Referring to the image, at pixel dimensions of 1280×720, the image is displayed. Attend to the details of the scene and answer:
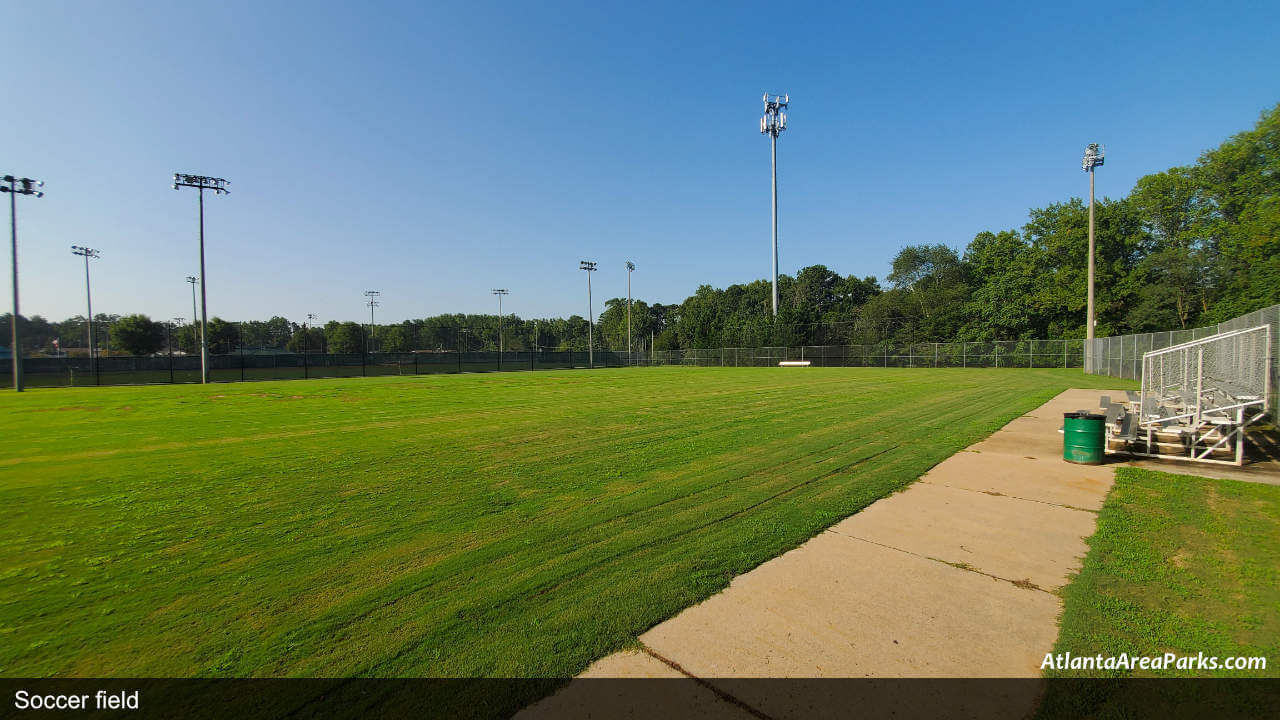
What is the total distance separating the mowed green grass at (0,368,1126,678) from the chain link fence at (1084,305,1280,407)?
185 inches

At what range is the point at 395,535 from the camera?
4.32 m

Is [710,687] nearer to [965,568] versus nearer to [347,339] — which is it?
[965,568]

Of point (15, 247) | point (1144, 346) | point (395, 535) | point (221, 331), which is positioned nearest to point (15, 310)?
point (15, 247)

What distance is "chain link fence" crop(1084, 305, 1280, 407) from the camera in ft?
29.5

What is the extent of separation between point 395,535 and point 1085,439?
857cm

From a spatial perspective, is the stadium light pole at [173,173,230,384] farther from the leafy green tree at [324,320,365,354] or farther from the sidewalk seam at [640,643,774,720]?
the sidewalk seam at [640,643,774,720]

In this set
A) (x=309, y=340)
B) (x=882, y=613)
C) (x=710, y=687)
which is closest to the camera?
(x=710, y=687)

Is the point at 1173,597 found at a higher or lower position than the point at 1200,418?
lower

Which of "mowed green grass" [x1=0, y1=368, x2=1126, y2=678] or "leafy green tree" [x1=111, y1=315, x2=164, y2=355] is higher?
"leafy green tree" [x1=111, y1=315, x2=164, y2=355]

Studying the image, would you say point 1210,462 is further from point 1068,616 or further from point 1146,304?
point 1146,304

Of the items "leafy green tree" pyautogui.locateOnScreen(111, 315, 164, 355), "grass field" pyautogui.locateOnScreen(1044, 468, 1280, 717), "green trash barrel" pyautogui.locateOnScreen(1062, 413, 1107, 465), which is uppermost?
"leafy green tree" pyautogui.locateOnScreen(111, 315, 164, 355)

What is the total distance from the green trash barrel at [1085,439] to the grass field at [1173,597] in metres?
1.72

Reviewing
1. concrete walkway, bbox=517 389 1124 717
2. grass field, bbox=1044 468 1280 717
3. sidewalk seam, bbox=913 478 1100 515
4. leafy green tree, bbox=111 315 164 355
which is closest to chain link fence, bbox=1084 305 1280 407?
grass field, bbox=1044 468 1280 717

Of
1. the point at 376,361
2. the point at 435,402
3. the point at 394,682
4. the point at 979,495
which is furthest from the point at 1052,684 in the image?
the point at 376,361
